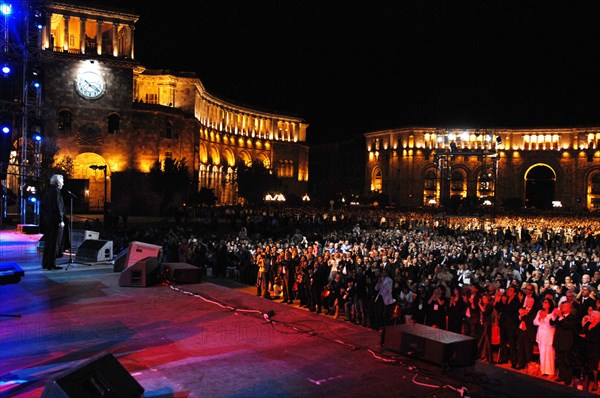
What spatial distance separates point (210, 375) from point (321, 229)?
83.9ft

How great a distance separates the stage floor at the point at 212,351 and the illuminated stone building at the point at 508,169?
3209 inches

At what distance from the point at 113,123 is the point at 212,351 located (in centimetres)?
4348

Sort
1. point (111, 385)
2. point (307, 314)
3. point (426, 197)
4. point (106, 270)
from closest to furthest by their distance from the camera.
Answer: point (111, 385) → point (307, 314) → point (106, 270) → point (426, 197)

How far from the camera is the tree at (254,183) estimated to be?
66.9 meters

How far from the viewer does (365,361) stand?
27.3 feet

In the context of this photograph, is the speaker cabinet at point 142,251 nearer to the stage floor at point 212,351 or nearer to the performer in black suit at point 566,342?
the stage floor at point 212,351

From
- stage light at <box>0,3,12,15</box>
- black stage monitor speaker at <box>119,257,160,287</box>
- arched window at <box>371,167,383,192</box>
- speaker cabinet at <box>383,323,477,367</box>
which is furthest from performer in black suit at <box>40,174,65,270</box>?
arched window at <box>371,167,383,192</box>

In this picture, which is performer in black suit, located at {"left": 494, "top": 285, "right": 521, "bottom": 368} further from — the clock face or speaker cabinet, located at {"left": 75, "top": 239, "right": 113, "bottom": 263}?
the clock face

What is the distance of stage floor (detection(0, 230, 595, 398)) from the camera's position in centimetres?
714

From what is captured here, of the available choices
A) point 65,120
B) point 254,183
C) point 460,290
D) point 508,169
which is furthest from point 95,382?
point 508,169

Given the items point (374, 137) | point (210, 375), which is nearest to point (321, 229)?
point (210, 375)

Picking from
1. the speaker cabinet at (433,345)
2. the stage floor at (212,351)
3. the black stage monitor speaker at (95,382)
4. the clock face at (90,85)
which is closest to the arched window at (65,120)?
the clock face at (90,85)

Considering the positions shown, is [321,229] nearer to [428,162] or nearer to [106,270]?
[106,270]

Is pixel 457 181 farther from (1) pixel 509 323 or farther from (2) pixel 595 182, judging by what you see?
(1) pixel 509 323
